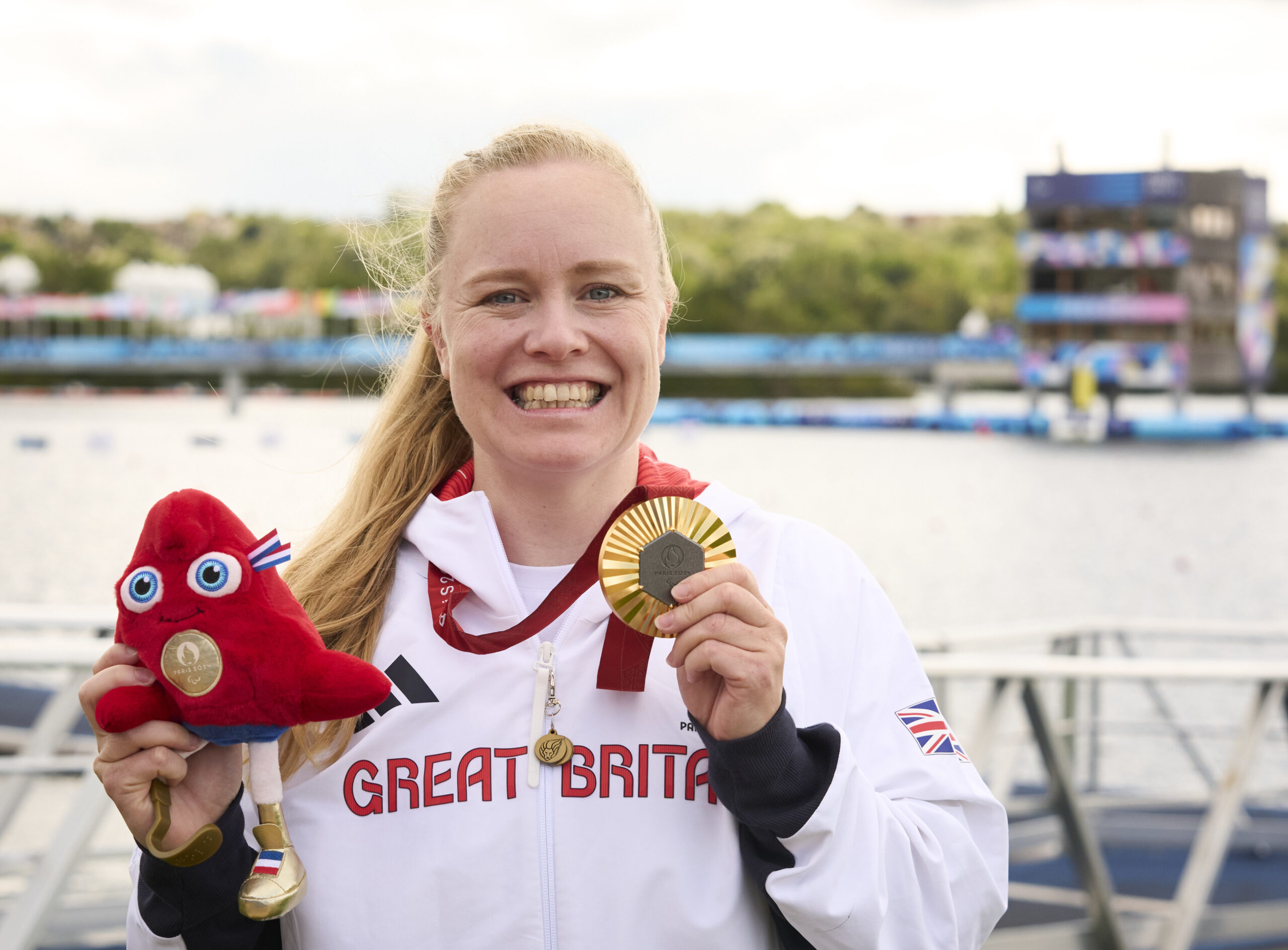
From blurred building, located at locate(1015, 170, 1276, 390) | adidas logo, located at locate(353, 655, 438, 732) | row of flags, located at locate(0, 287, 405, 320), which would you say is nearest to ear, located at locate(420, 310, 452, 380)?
adidas logo, located at locate(353, 655, 438, 732)

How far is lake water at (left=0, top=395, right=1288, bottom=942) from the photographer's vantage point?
839cm

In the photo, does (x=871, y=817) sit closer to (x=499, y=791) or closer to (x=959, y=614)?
(x=499, y=791)

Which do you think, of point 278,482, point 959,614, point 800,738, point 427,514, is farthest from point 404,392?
point 278,482

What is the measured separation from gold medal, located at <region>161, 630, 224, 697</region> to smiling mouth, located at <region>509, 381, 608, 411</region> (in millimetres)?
449

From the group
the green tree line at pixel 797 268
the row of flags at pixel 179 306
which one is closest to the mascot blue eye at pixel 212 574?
the row of flags at pixel 179 306

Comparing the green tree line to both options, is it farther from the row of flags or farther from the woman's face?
the woman's face

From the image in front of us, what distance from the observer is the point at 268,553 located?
1458 mm

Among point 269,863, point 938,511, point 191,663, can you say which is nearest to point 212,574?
point 191,663

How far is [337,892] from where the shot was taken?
4.94 ft

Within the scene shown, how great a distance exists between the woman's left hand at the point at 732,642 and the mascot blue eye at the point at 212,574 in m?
0.49

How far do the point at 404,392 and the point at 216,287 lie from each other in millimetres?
90805

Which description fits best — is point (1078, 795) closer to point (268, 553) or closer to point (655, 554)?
point (655, 554)

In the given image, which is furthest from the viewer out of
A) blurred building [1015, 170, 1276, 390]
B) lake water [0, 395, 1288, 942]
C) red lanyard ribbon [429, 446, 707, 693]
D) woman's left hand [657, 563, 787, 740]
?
blurred building [1015, 170, 1276, 390]

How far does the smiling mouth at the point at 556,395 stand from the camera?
150 cm
